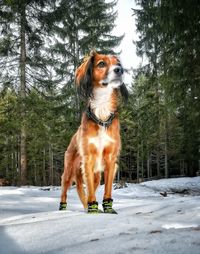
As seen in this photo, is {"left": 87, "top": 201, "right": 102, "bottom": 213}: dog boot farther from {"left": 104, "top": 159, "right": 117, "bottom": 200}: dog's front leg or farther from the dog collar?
the dog collar

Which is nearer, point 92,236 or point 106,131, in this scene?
point 92,236

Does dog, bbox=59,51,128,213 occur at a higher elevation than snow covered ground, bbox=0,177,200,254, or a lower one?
higher

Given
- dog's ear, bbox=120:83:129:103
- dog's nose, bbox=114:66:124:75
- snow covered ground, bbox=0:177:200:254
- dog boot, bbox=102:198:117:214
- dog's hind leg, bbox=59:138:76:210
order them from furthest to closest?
dog's hind leg, bbox=59:138:76:210 → dog's ear, bbox=120:83:129:103 → dog boot, bbox=102:198:117:214 → dog's nose, bbox=114:66:124:75 → snow covered ground, bbox=0:177:200:254

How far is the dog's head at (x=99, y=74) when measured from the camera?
3.75 metres

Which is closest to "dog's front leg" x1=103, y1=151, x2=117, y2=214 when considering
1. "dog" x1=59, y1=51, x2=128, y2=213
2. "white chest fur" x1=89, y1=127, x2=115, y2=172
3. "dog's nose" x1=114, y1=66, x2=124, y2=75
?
"dog" x1=59, y1=51, x2=128, y2=213

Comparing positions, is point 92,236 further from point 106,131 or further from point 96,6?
point 96,6

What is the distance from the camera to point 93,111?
3.89 metres

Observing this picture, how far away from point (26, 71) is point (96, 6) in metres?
7.16

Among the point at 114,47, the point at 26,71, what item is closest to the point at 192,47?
the point at 26,71

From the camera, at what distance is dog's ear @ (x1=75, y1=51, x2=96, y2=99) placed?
379 cm

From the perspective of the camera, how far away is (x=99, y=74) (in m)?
3.81

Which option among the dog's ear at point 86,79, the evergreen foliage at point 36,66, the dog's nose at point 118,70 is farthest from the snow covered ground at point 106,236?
the evergreen foliage at point 36,66

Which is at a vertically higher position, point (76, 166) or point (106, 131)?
point (106, 131)

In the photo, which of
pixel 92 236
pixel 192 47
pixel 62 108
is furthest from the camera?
pixel 62 108
